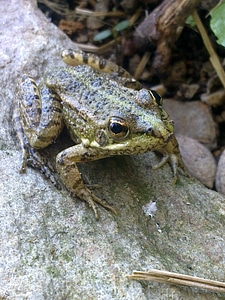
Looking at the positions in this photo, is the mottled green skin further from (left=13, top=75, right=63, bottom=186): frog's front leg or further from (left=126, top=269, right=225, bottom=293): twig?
(left=126, top=269, right=225, bottom=293): twig

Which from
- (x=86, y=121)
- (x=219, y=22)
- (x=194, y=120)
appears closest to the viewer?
(x=86, y=121)

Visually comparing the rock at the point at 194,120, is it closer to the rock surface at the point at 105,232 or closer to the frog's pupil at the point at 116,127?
the rock surface at the point at 105,232

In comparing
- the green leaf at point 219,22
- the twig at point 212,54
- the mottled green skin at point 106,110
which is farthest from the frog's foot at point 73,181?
the twig at point 212,54

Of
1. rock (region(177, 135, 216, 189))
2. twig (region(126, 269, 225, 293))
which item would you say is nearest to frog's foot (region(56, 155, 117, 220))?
twig (region(126, 269, 225, 293))

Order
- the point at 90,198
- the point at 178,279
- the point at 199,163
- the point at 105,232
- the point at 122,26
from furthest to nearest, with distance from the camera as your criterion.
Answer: the point at 122,26
the point at 199,163
the point at 90,198
the point at 105,232
the point at 178,279

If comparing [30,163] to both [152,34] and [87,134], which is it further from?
[152,34]

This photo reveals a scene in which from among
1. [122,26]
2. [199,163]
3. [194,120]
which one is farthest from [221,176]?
[122,26]

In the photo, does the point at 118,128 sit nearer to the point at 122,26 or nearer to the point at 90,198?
the point at 90,198
